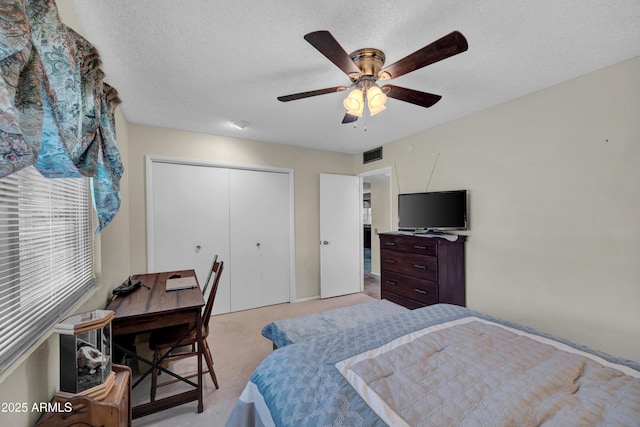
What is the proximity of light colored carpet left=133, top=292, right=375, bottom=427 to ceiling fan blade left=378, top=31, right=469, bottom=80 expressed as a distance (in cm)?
253

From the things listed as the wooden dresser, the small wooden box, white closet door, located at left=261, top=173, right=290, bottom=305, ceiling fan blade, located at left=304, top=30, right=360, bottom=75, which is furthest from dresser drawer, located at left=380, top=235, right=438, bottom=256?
the small wooden box

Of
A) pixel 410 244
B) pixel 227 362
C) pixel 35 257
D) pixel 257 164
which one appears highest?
pixel 257 164

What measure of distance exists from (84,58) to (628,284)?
3.66 metres

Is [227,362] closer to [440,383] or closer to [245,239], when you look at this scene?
[245,239]

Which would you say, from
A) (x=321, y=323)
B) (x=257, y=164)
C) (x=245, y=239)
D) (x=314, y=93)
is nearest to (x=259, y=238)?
(x=245, y=239)

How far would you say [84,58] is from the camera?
48.2 inches

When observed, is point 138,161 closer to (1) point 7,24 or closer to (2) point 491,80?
(1) point 7,24

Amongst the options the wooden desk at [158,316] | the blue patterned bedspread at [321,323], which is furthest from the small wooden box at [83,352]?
the blue patterned bedspread at [321,323]

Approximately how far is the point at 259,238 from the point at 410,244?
2.09 meters

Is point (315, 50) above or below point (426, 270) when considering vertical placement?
above

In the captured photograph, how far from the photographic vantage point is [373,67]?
5.69ft

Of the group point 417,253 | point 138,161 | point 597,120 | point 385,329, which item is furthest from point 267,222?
point 597,120

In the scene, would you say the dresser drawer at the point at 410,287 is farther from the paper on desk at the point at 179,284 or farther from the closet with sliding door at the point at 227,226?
the paper on desk at the point at 179,284

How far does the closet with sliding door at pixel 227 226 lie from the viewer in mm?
3178
